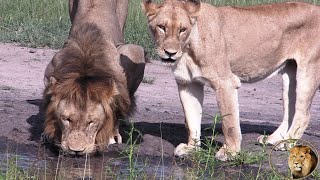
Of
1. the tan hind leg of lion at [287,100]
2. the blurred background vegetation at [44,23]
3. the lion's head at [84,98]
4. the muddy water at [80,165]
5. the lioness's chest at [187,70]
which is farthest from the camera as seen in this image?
the blurred background vegetation at [44,23]

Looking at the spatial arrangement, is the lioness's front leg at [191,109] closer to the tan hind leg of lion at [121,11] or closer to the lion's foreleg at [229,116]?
the lion's foreleg at [229,116]

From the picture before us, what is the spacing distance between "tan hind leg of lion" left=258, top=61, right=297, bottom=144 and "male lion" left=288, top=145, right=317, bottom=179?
3.30m

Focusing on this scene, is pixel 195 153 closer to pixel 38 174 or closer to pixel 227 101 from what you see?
pixel 227 101

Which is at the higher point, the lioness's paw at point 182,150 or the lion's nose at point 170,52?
the lion's nose at point 170,52

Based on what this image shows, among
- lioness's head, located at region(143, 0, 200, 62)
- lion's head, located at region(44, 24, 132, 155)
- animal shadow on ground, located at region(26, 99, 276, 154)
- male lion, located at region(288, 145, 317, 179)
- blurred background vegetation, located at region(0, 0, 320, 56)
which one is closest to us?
male lion, located at region(288, 145, 317, 179)

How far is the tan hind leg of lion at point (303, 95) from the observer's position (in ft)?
26.7

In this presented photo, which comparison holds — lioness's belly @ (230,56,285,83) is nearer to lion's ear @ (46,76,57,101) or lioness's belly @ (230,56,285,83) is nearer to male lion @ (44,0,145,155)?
male lion @ (44,0,145,155)

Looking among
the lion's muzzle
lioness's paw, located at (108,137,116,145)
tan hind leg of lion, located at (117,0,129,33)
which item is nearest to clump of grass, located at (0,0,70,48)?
tan hind leg of lion, located at (117,0,129,33)

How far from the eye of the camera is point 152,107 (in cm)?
1034

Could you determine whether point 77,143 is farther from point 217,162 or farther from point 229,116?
point 229,116

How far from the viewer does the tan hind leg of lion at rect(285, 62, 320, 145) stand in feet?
26.7

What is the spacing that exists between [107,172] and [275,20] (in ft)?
6.76

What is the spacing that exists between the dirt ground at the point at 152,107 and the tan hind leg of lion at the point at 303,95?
350 millimetres

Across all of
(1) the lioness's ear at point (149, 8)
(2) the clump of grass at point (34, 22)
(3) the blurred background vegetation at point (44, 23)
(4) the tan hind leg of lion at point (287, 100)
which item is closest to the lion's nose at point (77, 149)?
(1) the lioness's ear at point (149, 8)
